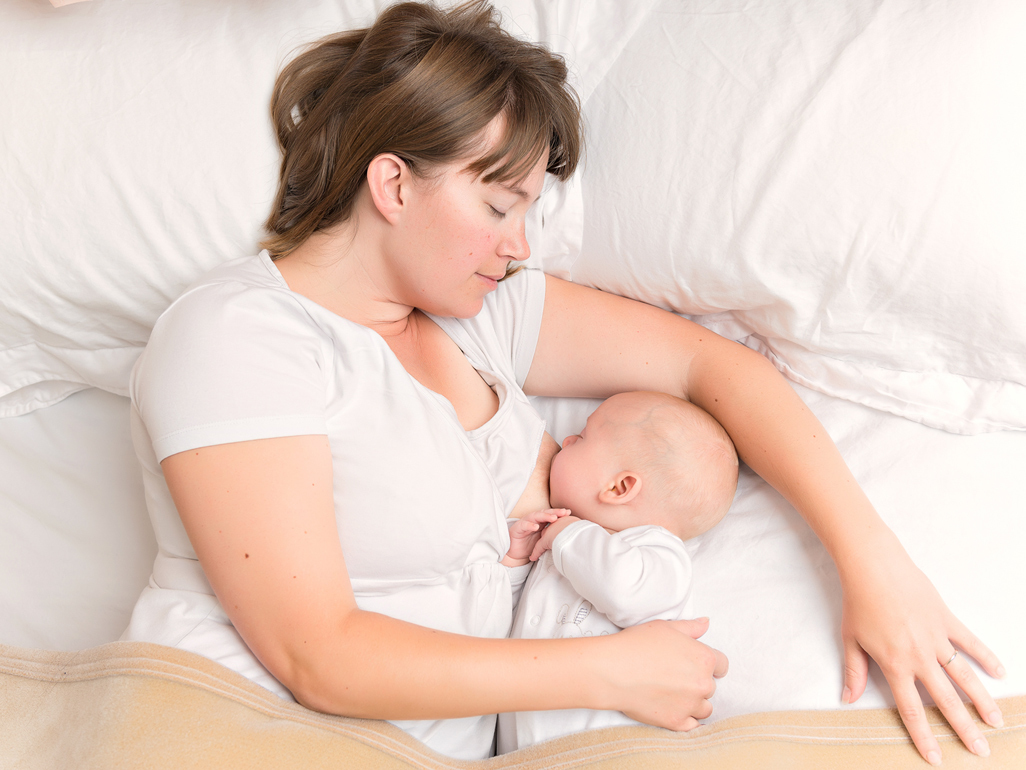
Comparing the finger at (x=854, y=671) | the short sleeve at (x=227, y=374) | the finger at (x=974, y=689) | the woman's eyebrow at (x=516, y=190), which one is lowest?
the finger at (x=854, y=671)

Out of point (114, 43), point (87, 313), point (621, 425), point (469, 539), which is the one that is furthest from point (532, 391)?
point (114, 43)

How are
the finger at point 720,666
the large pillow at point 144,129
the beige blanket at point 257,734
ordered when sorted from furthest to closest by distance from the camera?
the large pillow at point 144,129, the finger at point 720,666, the beige blanket at point 257,734

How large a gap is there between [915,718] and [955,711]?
6cm

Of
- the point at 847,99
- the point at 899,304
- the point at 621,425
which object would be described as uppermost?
the point at 847,99

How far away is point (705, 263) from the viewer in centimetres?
133

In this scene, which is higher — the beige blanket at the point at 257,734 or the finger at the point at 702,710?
the beige blanket at the point at 257,734

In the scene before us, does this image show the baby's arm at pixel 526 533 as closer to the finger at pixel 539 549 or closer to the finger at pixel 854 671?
the finger at pixel 539 549

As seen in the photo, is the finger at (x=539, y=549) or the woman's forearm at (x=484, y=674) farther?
the finger at (x=539, y=549)

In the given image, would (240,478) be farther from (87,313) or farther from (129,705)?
(87,313)

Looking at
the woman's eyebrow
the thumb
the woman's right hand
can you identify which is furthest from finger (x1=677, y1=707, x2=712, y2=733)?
the woman's eyebrow

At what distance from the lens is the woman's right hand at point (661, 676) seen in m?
1.10

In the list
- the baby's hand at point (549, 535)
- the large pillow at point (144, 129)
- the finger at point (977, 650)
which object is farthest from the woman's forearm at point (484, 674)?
the large pillow at point (144, 129)

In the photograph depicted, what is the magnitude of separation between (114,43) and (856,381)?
144 cm

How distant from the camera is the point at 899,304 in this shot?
1.25 m
